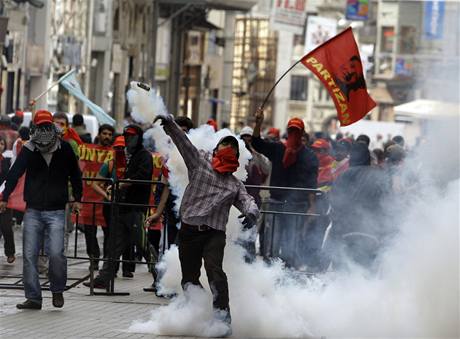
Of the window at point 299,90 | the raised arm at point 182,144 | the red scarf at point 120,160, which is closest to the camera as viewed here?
the raised arm at point 182,144

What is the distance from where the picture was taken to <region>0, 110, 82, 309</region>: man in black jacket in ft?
39.3

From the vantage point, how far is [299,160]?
51.4ft

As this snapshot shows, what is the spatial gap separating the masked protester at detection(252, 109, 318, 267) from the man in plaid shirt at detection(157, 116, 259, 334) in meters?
2.70

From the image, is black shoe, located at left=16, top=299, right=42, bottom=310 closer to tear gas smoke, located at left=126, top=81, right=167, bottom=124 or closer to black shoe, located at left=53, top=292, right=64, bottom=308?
black shoe, located at left=53, top=292, right=64, bottom=308

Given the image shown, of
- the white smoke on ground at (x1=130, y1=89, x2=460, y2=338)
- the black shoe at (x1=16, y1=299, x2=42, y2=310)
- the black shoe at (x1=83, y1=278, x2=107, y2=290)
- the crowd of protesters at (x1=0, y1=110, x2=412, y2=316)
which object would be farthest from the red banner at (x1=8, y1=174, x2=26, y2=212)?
the white smoke on ground at (x1=130, y1=89, x2=460, y2=338)

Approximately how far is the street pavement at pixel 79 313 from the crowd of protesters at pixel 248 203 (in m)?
0.21

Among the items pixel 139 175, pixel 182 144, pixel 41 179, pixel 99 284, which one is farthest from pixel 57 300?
pixel 139 175

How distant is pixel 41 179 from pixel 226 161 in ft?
6.16

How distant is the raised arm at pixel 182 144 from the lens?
10992 millimetres

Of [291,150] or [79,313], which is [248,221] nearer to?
[79,313]

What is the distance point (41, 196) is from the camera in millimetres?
11984

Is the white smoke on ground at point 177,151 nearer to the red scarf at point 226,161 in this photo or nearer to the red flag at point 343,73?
the red scarf at point 226,161

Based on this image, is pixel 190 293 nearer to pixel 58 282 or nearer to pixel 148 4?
pixel 58 282

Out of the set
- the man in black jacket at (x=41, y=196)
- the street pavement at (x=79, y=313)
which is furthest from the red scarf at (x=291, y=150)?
the man in black jacket at (x=41, y=196)
